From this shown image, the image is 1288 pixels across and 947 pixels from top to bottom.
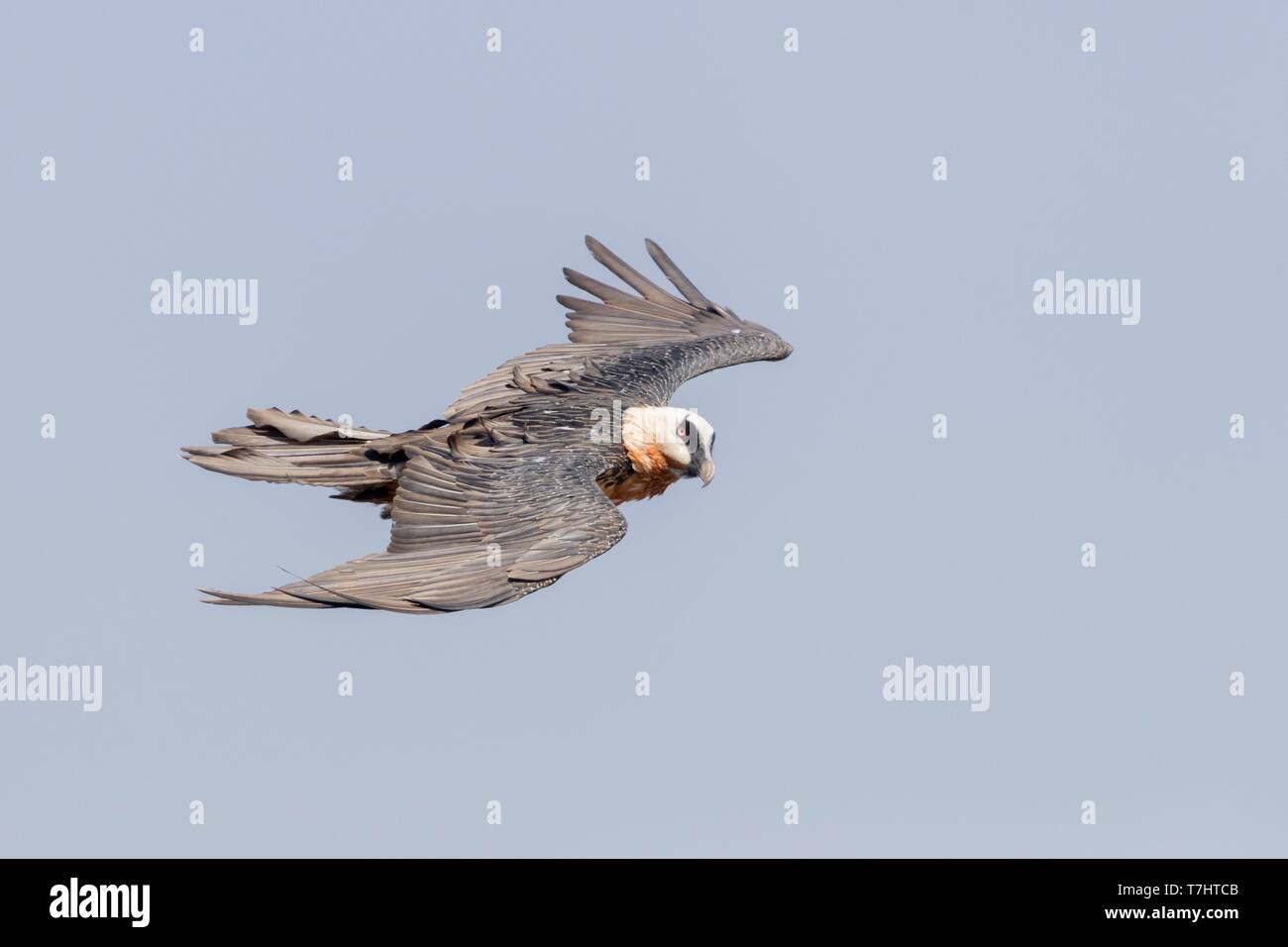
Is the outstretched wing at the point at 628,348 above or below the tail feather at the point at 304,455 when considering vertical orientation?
above

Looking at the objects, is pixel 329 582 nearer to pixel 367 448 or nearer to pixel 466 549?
pixel 466 549

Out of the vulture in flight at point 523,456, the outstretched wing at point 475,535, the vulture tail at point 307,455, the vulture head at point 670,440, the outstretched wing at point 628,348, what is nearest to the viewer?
the outstretched wing at point 475,535

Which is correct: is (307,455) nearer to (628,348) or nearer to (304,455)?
(304,455)

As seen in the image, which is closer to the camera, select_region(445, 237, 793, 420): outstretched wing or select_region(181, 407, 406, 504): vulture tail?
select_region(181, 407, 406, 504): vulture tail

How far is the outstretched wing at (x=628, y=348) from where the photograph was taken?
20.7m

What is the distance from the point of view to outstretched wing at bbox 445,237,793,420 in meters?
20.7

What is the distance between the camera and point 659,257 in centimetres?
2406

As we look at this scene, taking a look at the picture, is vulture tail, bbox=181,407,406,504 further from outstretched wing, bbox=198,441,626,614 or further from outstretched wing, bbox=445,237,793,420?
outstretched wing, bbox=445,237,793,420

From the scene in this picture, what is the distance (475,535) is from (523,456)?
1470 mm

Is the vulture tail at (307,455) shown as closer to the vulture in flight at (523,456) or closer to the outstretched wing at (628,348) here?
the vulture in flight at (523,456)

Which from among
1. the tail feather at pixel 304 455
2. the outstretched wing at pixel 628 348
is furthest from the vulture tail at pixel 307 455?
the outstretched wing at pixel 628 348

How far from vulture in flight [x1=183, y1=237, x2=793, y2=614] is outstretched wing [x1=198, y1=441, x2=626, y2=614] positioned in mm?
17

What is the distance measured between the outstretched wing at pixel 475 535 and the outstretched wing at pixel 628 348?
1.21 m

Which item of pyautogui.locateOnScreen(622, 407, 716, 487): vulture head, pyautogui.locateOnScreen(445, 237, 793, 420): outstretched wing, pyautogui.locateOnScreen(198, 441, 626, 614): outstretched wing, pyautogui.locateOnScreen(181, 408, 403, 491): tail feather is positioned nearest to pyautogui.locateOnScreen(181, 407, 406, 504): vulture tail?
pyautogui.locateOnScreen(181, 408, 403, 491): tail feather
